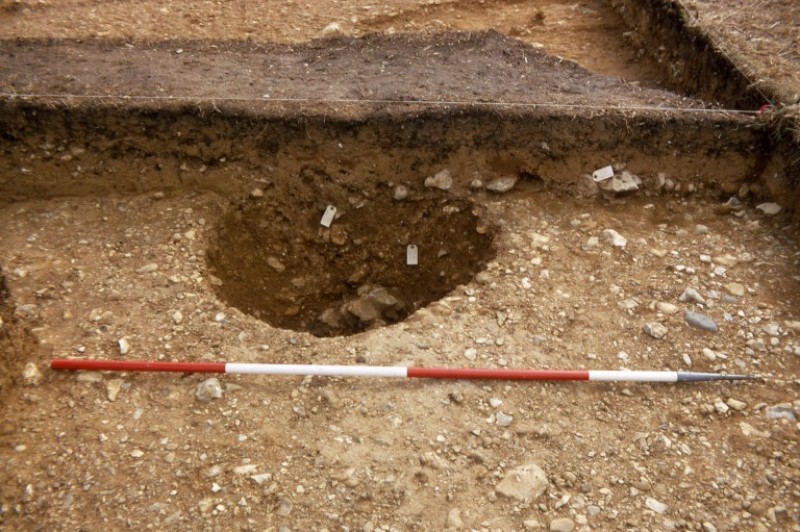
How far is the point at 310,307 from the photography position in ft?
14.1

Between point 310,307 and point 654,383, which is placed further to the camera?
point 310,307

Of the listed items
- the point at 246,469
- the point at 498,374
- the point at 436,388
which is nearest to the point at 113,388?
the point at 246,469

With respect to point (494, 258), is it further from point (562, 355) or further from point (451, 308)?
point (562, 355)

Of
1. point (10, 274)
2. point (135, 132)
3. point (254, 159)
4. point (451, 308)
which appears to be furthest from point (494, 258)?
point (10, 274)

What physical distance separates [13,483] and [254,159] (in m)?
2.24

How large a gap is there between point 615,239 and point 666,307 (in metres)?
0.53

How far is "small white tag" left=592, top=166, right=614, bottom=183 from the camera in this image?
4004mm

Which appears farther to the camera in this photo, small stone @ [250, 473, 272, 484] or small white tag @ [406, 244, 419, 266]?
small white tag @ [406, 244, 419, 266]

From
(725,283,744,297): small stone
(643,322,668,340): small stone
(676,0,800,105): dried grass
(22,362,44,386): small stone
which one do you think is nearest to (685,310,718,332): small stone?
(643,322,668,340): small stone

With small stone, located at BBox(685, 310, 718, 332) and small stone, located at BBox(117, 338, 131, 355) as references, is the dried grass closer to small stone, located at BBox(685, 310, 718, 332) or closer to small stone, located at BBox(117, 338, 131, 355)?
small stone, located at BBox(685, 310, 718, 332)

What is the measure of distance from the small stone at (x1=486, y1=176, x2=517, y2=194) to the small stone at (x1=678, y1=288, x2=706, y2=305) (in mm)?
1207

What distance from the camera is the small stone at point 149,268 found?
3.67 meters

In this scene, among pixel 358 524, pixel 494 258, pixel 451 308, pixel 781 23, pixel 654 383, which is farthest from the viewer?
pixel 781 23

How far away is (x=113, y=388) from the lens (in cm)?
308
